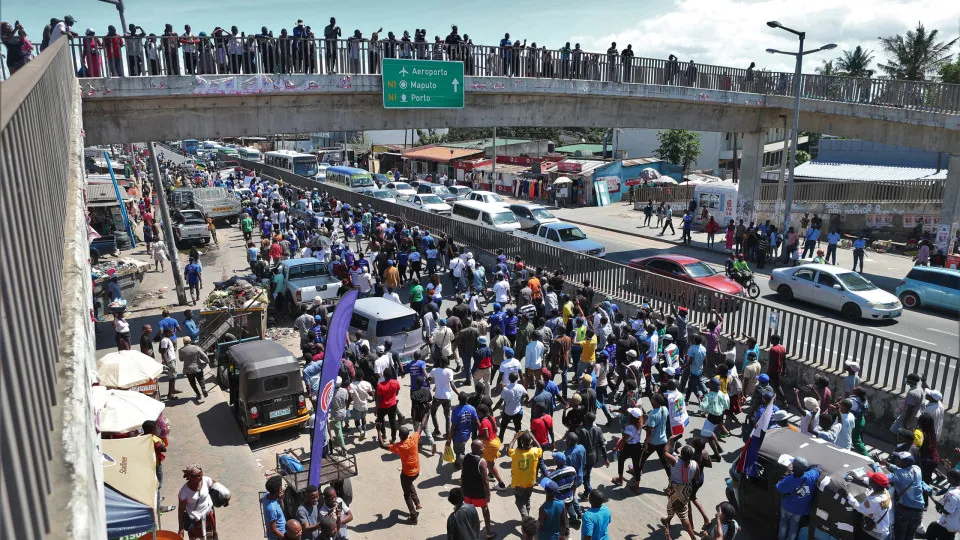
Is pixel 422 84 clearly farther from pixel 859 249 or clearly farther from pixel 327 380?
pixel 859 249

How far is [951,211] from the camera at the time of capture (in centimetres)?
2483

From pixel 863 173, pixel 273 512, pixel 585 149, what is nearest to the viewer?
pixel 273 512

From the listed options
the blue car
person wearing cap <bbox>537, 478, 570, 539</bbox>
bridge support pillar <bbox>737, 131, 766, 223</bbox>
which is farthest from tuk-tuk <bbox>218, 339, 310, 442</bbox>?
bridge support pillar <bbox>737, 131, 766, 223</bbox>

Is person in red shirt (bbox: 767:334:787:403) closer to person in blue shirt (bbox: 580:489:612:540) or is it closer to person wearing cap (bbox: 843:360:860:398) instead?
person wearing cap (bbox: 843:360:860:398)

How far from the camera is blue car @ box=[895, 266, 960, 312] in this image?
1877 centimetres

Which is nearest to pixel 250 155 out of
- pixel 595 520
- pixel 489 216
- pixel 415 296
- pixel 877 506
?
pixel 489 216

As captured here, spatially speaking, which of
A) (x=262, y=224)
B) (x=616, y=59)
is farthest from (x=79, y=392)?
(x=262, y=224)

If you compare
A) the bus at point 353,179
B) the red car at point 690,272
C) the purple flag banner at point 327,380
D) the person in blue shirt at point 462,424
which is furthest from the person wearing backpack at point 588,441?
the bus at point 353,179

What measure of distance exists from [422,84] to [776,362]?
46.7 ft

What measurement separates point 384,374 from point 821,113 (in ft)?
79.3

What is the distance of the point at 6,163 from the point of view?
9.45 feet

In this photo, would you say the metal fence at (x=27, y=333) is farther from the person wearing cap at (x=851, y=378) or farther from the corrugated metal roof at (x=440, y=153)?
the corrugated metal roof at (x=440, y=153)

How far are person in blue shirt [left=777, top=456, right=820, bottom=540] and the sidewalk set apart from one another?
60.0 ft

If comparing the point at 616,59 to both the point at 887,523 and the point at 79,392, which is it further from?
the point at 79,392
